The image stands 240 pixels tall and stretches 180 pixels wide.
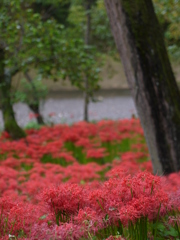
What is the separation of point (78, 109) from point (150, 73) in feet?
44.4

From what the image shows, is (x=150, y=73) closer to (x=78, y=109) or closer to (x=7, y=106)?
(x=7, y=106)

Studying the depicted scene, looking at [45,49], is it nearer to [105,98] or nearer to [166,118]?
[166,118]

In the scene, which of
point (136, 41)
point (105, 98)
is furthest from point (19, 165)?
point (105, 98)

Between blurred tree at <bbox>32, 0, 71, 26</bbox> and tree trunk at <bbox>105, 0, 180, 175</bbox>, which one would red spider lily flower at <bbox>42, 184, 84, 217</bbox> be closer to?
tree trunk at <bbox>105, 0, 180, 175</bbox>

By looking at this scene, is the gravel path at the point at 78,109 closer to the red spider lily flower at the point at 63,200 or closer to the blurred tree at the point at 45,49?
the blurred tree at the point at 45,49

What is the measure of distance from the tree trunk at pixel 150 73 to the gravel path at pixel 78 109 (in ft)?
35.1

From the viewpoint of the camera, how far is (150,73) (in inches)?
157

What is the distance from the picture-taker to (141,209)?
1531 mm

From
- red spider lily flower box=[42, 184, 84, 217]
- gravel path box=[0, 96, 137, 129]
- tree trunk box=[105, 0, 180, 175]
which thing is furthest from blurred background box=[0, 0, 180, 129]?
red spider lily flower box=[42, 184, 84, 217]

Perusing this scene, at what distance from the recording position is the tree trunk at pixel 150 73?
3963 mm

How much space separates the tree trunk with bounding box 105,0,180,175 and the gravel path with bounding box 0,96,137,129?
10.7m

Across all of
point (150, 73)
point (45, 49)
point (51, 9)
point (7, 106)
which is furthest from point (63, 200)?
point (51, 9)

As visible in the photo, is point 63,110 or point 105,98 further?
point 105,98

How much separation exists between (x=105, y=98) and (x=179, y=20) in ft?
44.6
